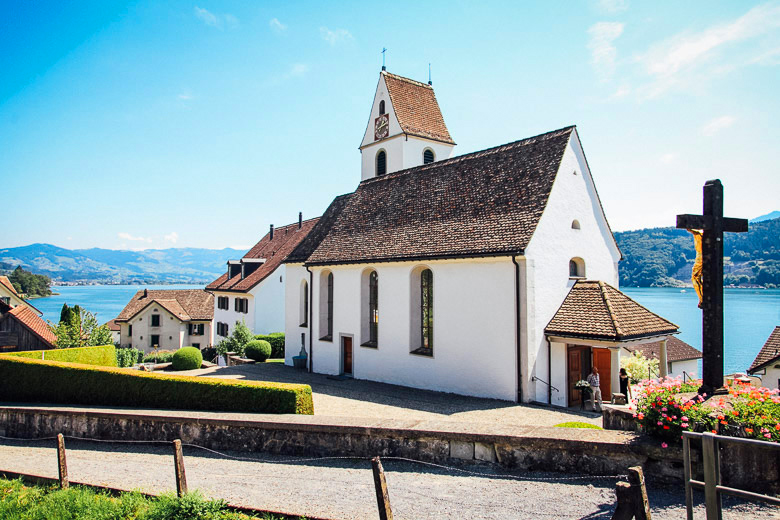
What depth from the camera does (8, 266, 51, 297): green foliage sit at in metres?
148

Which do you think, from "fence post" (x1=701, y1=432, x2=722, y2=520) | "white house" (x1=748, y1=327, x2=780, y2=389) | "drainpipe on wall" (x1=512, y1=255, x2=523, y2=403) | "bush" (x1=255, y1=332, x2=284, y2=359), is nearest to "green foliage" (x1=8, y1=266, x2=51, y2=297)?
"bush" (x1=255, y1=332, x2=284, y2=359)

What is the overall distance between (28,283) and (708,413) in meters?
188

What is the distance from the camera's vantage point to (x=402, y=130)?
94.3 ft

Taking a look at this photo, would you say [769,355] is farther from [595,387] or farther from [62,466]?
[62,466]

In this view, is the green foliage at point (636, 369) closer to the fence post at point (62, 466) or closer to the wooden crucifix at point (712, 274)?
the wooden crucifix at point (712, 274)

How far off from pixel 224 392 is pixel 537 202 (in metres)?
12.4

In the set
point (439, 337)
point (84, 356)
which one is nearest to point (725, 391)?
point (439, 337)

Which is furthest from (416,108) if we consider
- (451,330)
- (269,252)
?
(269,252)

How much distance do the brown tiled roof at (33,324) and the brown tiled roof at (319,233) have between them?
652 inches

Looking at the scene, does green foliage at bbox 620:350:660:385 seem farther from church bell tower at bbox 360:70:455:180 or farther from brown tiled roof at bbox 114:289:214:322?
brown tiled roof at bbox 114:289:214:322

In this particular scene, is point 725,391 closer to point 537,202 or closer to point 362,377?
point 537,202

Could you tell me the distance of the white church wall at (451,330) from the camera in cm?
1742

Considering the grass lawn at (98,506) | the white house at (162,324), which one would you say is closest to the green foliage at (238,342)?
the white house at (162,324)

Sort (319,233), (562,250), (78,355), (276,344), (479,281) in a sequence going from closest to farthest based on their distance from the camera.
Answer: (479,281)
(562,250)
(78,355)
(319,233)
(276,344)
